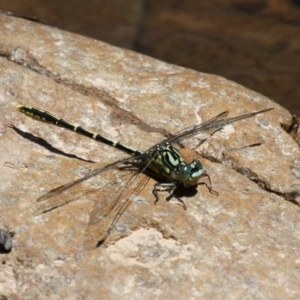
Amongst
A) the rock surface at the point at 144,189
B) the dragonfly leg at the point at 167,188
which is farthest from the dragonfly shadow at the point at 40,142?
the dragonfly leg at the point at 167,188

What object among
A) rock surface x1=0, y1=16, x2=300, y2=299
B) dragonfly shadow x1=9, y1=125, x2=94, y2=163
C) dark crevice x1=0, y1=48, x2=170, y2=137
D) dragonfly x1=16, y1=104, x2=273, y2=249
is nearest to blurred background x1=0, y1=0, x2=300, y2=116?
rock surface x1=0, y1=16, x2=300, y2=299

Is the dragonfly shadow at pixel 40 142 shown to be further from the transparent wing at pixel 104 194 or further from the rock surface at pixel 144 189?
the transparent wing at pixel 104 194

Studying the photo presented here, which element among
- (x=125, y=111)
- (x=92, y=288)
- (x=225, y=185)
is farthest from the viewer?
(x=125, y=111)

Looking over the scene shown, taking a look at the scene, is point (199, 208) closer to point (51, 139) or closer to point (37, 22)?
point (51, 139)

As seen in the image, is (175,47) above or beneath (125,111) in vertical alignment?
beneath

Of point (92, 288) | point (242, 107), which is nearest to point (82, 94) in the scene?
point (242, 107)

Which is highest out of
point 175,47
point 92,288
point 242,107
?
point 242,107
